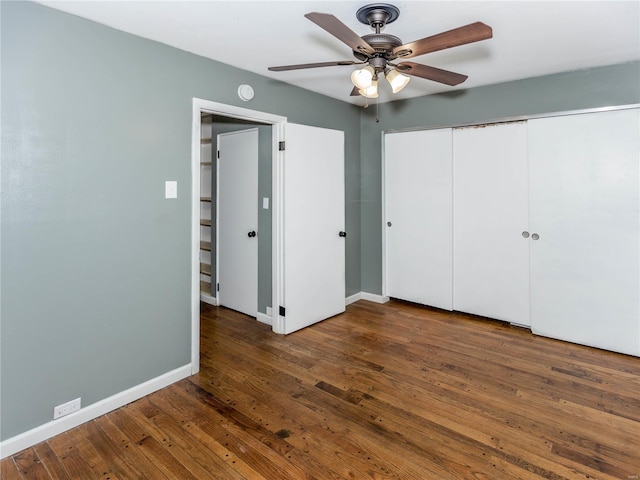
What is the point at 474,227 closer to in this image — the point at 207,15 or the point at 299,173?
the point at 299,173

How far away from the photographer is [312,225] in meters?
3.77

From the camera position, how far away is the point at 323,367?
2910mm

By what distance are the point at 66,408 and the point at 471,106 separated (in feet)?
13.7

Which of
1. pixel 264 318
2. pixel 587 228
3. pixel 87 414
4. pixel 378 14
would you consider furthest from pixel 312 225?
pixel 587 228

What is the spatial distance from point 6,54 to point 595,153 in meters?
4.16

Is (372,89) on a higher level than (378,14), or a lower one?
lower

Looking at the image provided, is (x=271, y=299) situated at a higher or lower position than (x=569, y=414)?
higher

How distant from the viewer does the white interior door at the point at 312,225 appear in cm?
355

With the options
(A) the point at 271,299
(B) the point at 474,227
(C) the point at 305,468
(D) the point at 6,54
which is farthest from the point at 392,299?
(D) the point at 6,54

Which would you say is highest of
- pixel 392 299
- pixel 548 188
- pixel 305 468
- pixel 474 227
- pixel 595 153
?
pixel 595 153

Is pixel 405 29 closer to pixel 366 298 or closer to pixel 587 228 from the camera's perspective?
pixel 587 228

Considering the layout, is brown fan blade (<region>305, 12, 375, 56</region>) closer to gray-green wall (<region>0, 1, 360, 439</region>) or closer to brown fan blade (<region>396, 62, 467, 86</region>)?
brown fan blade (<region>396, 62, 467, 86</region>)

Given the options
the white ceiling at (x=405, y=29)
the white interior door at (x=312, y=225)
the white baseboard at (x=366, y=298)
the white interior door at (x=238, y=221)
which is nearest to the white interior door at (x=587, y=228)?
the white ceiling at (x=405, y=29)

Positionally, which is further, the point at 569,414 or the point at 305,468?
the point at 569,414
